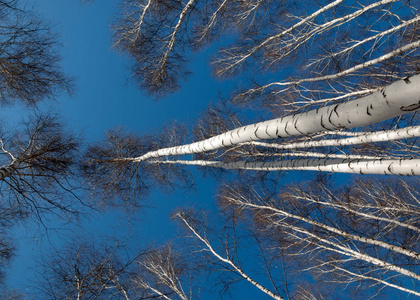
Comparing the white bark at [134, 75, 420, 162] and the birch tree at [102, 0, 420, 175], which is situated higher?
the birch tree at [102, 0, 420, 175]

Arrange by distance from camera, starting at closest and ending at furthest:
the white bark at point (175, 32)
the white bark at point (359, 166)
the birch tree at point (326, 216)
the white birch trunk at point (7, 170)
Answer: the white bark at point (359, 166) < the white birch trunk at point (7, 170) < the white bark at point (175, 32) < the birch tree at point (326, 216)

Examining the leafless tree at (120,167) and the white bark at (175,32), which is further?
the leafless tree at (120,167)

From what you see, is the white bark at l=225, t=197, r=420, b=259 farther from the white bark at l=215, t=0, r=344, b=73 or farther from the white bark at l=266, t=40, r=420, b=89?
the white bark at l=215, t=0, r=344, b=73

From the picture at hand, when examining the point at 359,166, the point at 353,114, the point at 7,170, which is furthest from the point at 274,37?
the point at 7,170

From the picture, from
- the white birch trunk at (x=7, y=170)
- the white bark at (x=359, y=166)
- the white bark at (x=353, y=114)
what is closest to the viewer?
the white bark at (x=353, y=114)

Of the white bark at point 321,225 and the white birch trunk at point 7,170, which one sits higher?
the white birch trunk at point 7,170

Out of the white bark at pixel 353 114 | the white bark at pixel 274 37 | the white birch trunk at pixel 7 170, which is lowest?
the white bark at pixel 353 114

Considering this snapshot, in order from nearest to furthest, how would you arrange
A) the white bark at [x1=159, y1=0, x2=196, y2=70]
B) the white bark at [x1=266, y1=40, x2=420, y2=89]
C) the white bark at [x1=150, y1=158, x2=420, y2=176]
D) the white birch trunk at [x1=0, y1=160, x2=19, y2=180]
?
the white bark at [x1=150, y1=158, x2=420, y2=176] < the white birch trunk at [x1=0, y1=160, x2=19, y2=180] < the white bark at [x1=266, y1=40, x2=420, y2=89] < the white bark at [x1=159, y1=0, x2=196, y2=70]

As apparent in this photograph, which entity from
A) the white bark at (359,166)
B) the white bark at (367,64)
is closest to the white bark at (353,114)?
the white bark at (359,166)

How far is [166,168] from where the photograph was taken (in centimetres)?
749

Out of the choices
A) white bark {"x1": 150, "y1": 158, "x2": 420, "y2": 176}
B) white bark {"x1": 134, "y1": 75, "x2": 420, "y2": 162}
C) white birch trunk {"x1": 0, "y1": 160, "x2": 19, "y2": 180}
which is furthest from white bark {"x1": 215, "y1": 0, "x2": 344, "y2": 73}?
white birch trunk {"x1": 0, "y1": 160, "x2": 19, "y2": 180}

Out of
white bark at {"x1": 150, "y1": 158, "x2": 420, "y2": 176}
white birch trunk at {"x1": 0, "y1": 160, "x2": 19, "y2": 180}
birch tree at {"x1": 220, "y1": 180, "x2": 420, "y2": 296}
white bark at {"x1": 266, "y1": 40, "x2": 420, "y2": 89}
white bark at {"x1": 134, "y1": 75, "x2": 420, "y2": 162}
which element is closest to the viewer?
white bark at {"x1": 134, "y1": 75, "x2": 420, "y2": 162}

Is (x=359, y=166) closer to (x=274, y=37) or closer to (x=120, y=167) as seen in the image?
(x=274, y=37)

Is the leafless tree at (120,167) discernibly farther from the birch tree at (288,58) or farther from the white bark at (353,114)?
the white bark at (353,114)
